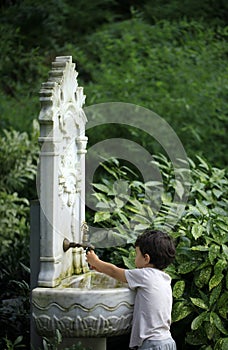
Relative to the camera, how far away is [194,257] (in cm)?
434

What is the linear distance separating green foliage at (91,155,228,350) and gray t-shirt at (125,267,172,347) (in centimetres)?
50

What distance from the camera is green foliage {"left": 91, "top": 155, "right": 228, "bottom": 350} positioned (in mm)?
4133

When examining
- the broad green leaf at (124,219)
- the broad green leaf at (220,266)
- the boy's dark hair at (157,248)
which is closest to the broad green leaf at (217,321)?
the broad green leaf at (220,266)

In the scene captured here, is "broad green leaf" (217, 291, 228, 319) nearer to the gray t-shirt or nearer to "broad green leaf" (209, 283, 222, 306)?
"broad green leaf" (209, 283, 222, 306)

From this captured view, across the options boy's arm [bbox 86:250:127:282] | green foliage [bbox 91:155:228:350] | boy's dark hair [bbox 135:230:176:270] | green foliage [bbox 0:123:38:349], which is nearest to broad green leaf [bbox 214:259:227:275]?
green foliage [bbox 91:155:228:350]

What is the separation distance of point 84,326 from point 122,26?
21.9 ft

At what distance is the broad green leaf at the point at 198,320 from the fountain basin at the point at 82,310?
543 millimetres

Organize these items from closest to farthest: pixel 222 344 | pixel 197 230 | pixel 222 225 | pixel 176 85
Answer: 1. pixel 222 344
2. pixel 197 230
3. pixel 222 225
4. pixel 176 85

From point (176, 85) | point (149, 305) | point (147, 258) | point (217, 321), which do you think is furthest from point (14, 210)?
point (149, 305)

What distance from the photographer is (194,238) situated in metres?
4.41

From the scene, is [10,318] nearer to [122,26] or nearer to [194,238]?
[194,238]

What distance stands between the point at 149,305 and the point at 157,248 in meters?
0.32

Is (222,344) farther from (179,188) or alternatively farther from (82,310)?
(179,188)

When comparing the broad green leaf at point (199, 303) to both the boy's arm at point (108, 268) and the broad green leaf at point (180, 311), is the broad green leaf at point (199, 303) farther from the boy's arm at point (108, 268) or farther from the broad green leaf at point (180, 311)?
the boy's arm at point (108, 268)
